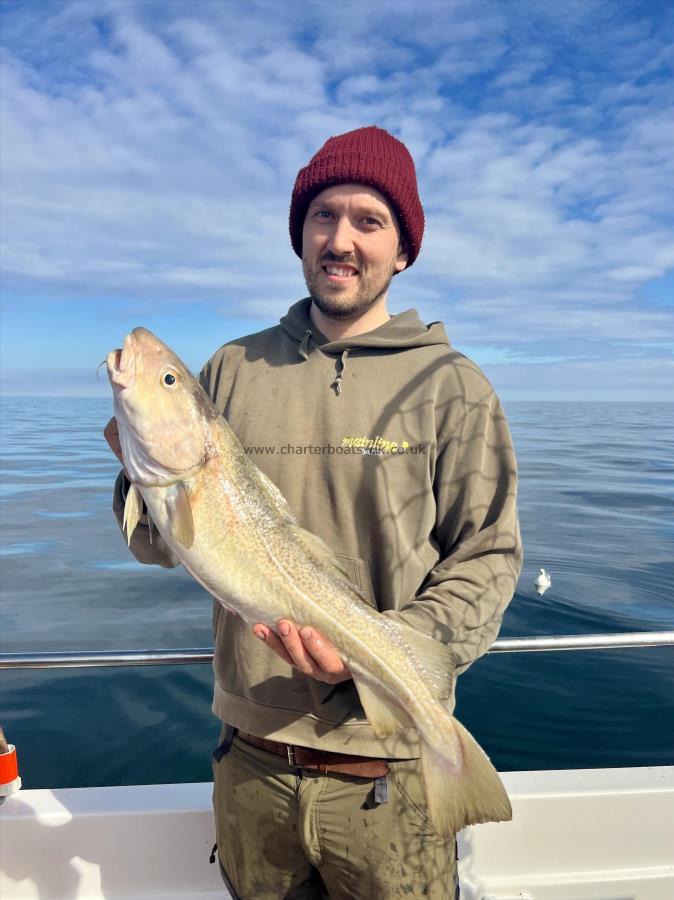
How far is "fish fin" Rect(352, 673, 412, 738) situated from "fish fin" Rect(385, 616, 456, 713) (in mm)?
151

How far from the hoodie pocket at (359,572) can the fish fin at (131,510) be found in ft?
2.70

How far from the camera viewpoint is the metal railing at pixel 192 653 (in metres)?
3.31

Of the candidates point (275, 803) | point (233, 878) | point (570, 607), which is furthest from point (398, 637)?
point (570, 607)

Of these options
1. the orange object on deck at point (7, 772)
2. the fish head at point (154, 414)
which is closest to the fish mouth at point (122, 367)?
the fish head at point (154, 414)

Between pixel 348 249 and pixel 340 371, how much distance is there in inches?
20.4

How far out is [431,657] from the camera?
7.89 ft

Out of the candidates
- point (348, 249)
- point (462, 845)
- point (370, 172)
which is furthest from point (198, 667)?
point (370, 172)

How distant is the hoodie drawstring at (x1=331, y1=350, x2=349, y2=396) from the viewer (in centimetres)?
273

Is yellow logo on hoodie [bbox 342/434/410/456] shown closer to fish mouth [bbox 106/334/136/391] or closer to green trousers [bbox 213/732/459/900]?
fish mouth [bbox 106/334/136/391]

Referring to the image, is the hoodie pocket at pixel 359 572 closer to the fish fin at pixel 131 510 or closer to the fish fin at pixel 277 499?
the fish fin at pixel 277 499

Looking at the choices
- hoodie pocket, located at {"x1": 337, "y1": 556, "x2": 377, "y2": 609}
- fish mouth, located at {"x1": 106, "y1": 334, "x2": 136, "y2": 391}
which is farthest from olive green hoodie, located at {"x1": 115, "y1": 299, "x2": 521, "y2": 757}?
fish mouth, located at {"x1": 106, "y1": 334, "x2": 136, "y2": 391}

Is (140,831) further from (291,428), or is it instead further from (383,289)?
(383,289)

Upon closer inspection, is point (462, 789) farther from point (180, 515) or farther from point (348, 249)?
point (348, 249)

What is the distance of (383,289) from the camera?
2.92 metres
